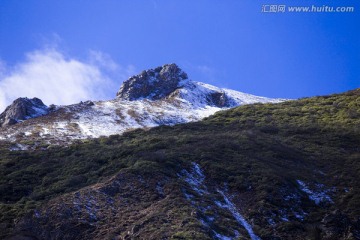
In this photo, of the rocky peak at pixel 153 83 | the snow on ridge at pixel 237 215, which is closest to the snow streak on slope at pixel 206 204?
the snow on ridge at pixel 237 215

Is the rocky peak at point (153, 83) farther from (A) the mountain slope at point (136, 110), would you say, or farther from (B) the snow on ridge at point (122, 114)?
(B) the snow on ridge at point (122, 114)

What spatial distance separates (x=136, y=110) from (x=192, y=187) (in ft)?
133

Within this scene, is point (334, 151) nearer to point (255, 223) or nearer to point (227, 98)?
point (255, 223)

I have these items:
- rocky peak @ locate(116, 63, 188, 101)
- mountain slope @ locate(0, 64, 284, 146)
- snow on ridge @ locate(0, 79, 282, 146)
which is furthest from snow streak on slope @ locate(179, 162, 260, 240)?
rocky peak @ locate(116, 63, 188, 101)

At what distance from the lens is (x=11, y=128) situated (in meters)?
54.3

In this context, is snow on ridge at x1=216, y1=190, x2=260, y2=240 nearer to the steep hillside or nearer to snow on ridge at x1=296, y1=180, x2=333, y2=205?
the steep hillside

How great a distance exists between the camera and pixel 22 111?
6300cm

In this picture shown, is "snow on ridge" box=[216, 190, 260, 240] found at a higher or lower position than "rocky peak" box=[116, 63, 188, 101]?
lower

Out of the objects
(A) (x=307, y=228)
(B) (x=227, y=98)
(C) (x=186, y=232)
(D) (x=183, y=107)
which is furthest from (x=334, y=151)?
(B) (x=227, y=98)

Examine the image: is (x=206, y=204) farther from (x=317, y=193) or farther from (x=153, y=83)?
(x=153, y=83)

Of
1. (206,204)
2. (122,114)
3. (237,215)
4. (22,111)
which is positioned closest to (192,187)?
(206,204)

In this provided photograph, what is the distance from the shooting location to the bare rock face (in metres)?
61.5

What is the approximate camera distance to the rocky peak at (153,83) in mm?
80938

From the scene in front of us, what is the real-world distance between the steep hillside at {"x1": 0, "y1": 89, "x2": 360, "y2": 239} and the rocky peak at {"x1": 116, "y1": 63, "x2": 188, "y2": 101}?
37939mm
